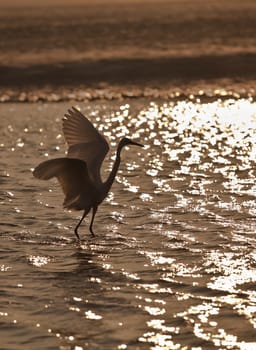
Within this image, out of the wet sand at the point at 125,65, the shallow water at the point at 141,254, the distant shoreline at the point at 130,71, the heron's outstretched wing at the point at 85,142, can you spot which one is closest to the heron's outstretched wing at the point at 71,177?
the heron's outstretched wing at the point at 85,142

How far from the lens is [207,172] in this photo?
1605 cm

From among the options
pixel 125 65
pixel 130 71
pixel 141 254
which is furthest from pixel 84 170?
A: pixel 125 65

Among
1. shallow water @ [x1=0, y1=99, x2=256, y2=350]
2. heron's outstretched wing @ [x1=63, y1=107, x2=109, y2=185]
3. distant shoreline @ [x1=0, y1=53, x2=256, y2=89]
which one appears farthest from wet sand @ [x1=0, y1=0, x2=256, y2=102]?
heron's outstretched wing @ [x1=63, y1=107, x2=109, y2=185]

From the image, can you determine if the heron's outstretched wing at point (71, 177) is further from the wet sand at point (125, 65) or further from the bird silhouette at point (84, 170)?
the wet sand at point (125, 65)

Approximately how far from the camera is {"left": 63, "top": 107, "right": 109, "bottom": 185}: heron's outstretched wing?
12.6 m

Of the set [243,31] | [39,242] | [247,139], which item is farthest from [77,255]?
[243,31]

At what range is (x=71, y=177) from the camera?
39.6 feet

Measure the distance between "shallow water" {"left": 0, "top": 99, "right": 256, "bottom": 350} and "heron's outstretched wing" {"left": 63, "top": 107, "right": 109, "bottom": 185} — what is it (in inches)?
29.0

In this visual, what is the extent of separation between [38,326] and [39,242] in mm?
3107

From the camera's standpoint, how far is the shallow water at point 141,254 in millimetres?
8789

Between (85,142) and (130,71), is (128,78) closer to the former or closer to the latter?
(130,71)

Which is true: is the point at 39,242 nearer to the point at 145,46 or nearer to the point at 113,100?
the point at 113,100

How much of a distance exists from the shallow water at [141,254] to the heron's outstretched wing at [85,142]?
29.0 inches

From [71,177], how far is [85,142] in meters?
0.76
